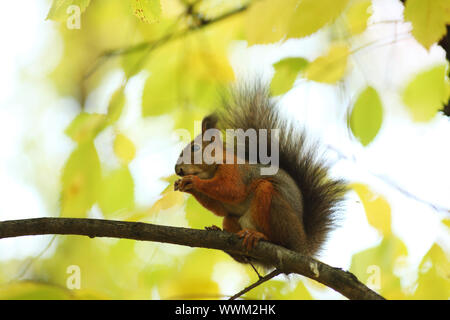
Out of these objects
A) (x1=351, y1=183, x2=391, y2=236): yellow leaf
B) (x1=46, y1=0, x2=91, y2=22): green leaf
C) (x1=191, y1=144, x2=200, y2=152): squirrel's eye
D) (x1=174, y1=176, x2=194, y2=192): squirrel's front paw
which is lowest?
(x1=351, y1=183, x2=391, y2=236): yellow leaf

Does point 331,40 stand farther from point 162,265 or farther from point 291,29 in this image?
point 162,265

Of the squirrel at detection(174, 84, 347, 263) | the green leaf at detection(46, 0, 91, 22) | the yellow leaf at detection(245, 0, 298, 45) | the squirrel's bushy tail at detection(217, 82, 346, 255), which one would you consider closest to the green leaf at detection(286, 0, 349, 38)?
the yellow leaf at detection(245, 0, 298, 45)

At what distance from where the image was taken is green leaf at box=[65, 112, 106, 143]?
2188mm

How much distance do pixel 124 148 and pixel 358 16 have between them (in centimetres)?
129

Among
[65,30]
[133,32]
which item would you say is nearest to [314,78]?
[133,32]

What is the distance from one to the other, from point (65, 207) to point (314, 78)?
4.23 ft

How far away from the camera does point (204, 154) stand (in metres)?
2.88

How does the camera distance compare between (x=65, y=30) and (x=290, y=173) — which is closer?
(x=290, y=173)

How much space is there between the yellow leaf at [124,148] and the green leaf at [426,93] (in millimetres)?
1348

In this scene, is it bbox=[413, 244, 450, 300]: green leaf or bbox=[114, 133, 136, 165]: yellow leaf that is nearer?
bbox=[413, 244, 450, 300]: green leaf

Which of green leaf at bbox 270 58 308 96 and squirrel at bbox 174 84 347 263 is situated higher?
green leaf at bbox 270 58 308 96

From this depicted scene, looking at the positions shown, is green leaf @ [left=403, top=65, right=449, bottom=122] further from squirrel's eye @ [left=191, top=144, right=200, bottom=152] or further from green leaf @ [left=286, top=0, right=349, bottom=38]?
squirrel's eye @ [left=191, top=144, right=200, bottom=152]

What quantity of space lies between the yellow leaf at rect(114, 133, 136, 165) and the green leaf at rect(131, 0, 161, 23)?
85 cm
